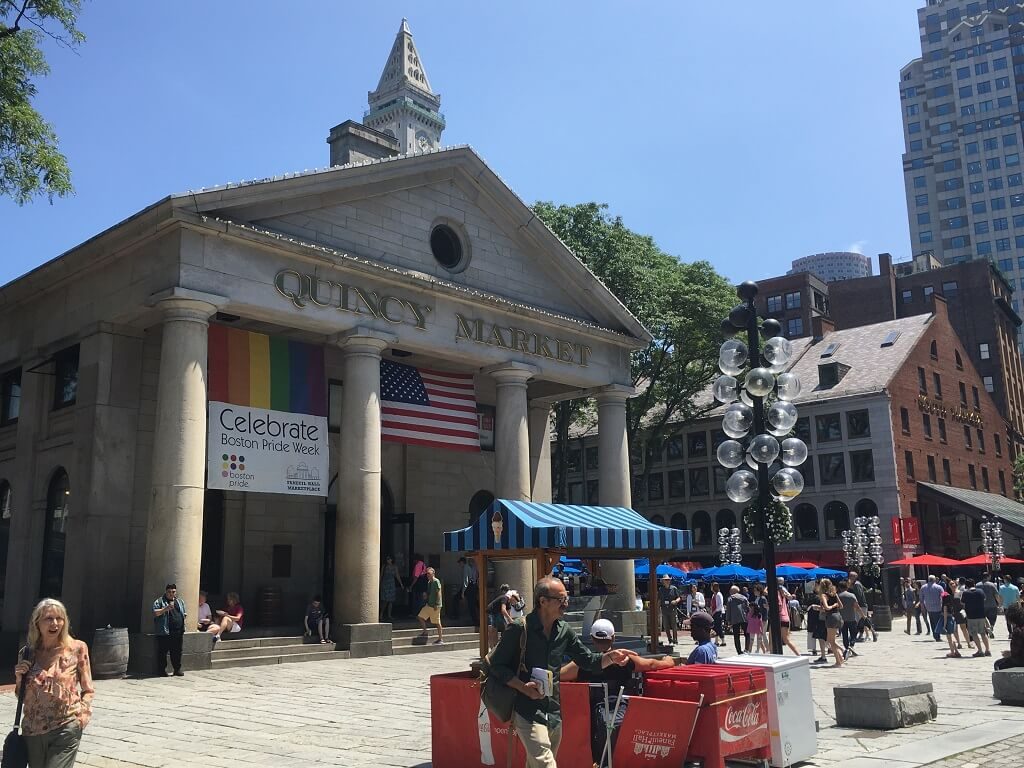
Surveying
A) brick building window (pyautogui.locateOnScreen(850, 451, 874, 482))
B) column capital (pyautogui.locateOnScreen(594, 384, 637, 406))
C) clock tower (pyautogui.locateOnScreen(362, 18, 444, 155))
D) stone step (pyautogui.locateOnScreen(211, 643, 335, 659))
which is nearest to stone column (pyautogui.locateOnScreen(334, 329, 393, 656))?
stone step (pyautogui.locateOnScreen(211, 643, 335, 659))

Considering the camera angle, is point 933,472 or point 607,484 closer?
point 607,484

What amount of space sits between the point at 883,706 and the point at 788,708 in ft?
8.93

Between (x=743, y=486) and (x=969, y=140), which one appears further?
(x=969, y=140)

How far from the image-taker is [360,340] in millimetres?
23000

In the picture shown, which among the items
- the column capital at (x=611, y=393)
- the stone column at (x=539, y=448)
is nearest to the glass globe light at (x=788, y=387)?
the column capital at (x=611, y=393)

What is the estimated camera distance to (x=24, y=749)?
6.75 meters

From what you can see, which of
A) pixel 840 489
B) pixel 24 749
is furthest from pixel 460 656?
pixel 840 489

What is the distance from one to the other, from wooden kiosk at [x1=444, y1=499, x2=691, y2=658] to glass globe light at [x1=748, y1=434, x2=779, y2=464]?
2020 mm

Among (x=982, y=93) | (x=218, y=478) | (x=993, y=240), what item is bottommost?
(x=218, y=478)

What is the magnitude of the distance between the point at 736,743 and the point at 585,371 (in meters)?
Result: 20.8

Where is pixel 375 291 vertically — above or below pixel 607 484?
above

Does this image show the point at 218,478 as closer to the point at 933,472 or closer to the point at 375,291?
the point at 375,291

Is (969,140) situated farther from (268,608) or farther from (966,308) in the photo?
(268,608)

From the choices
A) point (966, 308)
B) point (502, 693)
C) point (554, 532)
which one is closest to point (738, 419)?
point (554, 532)
